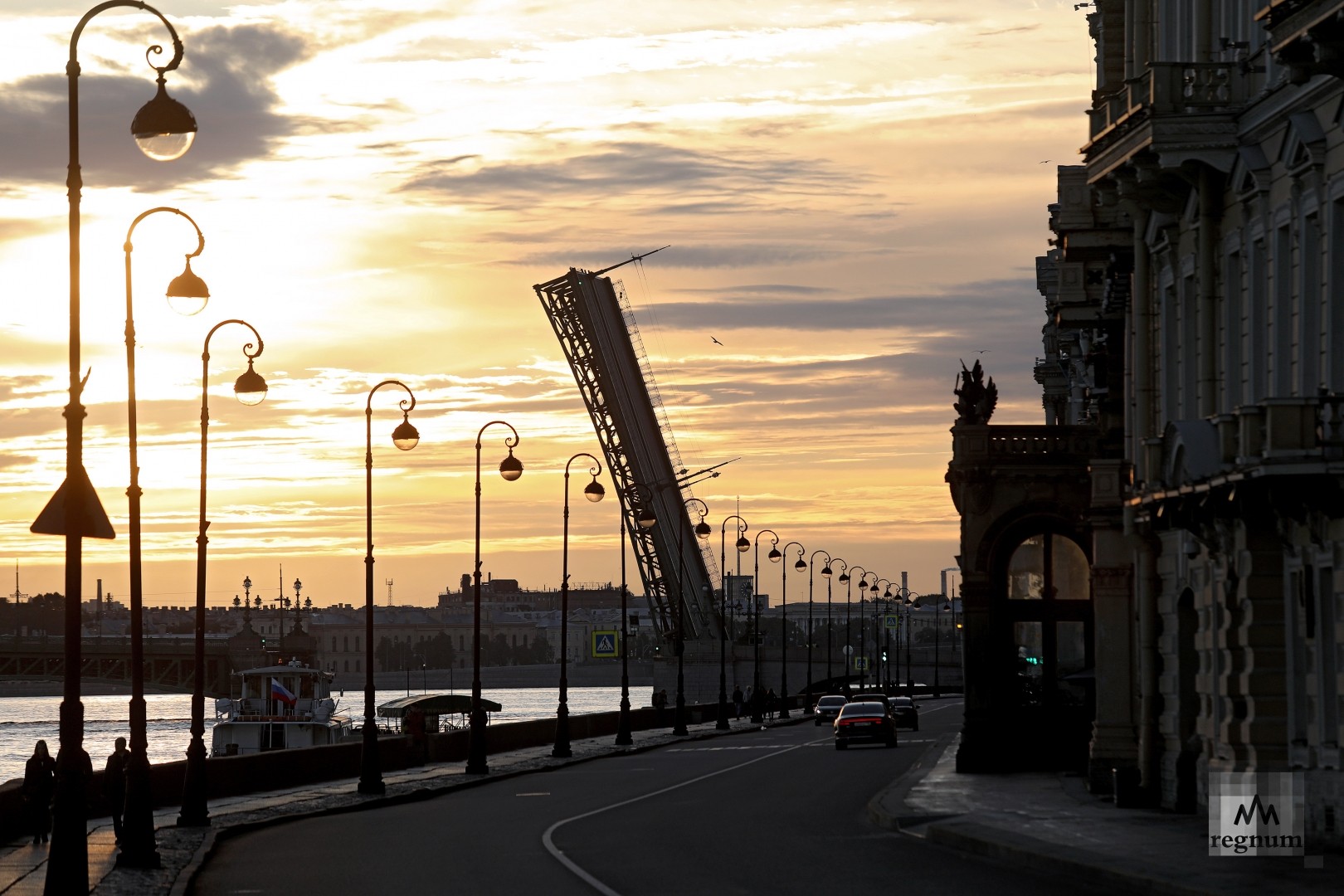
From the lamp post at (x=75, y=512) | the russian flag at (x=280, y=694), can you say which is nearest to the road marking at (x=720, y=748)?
the russian flag at (x=280, y=694)

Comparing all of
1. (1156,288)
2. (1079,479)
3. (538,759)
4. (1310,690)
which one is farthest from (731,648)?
(1310,690)

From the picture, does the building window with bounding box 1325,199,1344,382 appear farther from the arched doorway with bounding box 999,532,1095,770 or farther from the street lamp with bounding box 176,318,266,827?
the arched doorway with bounding box 999,532,1095,770

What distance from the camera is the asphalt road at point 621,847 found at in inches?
906

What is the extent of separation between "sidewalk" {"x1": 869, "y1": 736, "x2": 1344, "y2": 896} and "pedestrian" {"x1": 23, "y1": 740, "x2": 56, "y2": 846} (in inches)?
491

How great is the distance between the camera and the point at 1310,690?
25297 mm

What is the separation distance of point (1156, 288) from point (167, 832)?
1822 cm

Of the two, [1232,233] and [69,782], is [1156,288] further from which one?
[69,782]

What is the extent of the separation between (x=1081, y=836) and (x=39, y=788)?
14653 mm

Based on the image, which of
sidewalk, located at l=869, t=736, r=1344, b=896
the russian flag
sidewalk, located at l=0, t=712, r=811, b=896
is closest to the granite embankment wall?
sidewalk, located at l=0, t=712, r=811, b=896

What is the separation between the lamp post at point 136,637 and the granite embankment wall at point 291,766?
109 cm

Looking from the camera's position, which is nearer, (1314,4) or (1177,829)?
(1314,4)

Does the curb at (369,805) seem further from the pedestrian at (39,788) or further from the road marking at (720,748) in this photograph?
the pedestrian at (39,788)

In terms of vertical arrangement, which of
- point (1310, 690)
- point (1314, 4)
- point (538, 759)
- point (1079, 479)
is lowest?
point (538, 759)

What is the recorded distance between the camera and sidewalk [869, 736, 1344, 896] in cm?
2069
